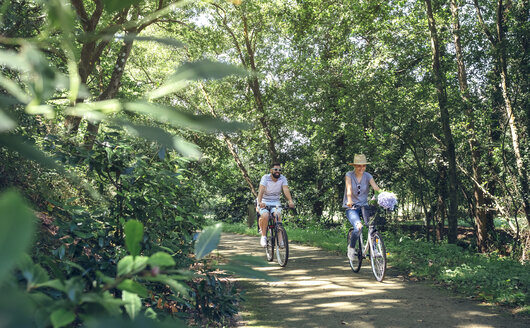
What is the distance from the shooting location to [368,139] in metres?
14.0

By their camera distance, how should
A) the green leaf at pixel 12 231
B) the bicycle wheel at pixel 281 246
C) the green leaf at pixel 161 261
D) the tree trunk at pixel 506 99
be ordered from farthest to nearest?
the tree trunk at pixel 506 99
the bicycle wheel at pixel 281 246
the green leaf at pixel 161 261
the green leaf at pixel 12 231

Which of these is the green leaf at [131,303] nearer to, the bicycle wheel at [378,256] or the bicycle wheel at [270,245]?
the bicycle wheel at [378,256]

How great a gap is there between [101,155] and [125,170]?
0.87 feet

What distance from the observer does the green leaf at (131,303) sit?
20.2 inches

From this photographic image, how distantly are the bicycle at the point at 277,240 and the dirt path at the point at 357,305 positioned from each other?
83 centimetres

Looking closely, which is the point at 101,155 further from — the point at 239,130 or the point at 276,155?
the point at 276,155

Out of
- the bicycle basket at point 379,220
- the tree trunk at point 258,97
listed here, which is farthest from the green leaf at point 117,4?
the tree trunk at point 258,97

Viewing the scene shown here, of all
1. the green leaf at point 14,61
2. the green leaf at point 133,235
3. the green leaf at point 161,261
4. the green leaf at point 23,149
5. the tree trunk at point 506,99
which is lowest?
the green leaf at point 161,261

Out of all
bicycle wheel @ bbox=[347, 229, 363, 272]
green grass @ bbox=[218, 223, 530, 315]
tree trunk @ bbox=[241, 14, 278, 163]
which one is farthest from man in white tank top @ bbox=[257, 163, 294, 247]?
tree trunk @ bbox=[241, 14, 278, 163]

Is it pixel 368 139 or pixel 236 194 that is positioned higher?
pixel 368 139

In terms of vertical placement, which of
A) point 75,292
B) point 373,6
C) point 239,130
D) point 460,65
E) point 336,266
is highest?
point 373,6

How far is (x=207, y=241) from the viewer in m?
0.68

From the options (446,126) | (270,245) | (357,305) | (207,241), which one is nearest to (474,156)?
(446,126)

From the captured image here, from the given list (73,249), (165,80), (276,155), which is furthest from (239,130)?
(276,155)
